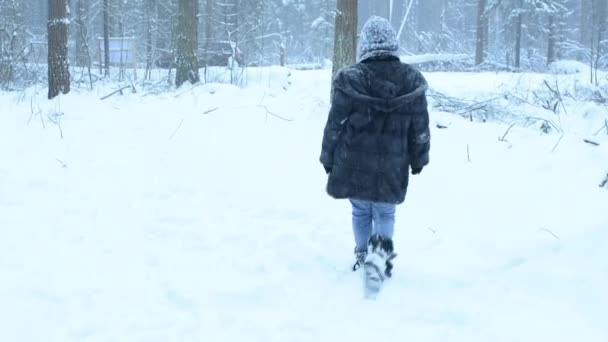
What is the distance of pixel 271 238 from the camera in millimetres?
4949

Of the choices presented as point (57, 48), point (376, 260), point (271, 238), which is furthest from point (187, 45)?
point (376, 260)

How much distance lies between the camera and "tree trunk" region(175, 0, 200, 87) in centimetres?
1189

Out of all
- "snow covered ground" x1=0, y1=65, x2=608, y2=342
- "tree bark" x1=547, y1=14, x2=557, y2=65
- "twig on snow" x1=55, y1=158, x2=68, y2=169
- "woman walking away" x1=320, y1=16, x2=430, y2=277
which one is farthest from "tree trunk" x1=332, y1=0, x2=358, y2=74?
"tree bark" x1=547, y1=14, x2=557, y2=65

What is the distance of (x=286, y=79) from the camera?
42.2 feet

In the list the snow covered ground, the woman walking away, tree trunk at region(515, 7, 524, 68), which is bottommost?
the snow covered ground

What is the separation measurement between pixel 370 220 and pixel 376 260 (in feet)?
1.23

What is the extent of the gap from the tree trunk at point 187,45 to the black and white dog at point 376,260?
8.87 metres

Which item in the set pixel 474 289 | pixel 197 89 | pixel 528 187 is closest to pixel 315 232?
pixel 474 289

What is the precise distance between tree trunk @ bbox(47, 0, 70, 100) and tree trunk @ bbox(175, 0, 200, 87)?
2216 millimetres

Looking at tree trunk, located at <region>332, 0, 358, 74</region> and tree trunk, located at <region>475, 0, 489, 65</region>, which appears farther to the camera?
tree trunk, located at <region>475, 0, 489, 65</region>

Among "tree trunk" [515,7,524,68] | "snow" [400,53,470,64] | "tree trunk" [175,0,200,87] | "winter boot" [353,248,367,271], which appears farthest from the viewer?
"tree trunk" [515,7,524,68]

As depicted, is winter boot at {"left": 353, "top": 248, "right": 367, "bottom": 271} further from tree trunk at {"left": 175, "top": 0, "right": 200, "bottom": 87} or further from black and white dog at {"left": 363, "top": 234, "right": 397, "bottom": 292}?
tree trunk at {"left": 175, "top": 0, "right": 200, "bottom": 87}

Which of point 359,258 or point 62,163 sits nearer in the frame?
point 359,258

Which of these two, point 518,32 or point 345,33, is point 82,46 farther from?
point 518,32
